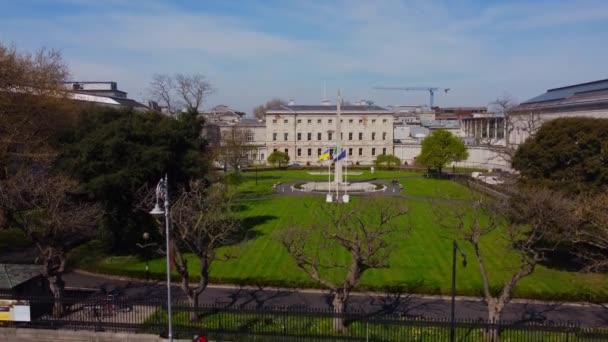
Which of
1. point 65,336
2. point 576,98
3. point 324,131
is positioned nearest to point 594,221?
point 65,336

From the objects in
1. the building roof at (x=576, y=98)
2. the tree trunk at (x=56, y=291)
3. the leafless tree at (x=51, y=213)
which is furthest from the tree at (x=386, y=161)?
the tree trunk at (x=56, y=291)

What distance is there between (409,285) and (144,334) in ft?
38.6

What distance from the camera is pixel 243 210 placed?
43062 mm

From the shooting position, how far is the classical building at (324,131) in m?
94.9

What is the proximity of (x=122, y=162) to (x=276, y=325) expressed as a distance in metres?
13.8

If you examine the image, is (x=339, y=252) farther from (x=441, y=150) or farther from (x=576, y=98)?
(x=576, y=98)

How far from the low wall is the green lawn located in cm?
639

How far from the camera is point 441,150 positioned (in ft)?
219

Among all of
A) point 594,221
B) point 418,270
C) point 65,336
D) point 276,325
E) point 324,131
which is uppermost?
point 324,131

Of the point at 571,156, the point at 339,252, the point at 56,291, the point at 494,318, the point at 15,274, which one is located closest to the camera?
the point at 494,318

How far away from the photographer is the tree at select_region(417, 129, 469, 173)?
66.9 metres

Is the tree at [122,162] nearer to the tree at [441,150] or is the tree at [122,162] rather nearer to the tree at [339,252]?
the tree at [339,252]

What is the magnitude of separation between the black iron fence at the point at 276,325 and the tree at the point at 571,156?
10726 millimetres

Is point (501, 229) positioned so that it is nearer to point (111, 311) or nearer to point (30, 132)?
point (111, 311)
